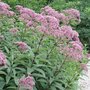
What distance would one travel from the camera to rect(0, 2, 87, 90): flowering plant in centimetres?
501

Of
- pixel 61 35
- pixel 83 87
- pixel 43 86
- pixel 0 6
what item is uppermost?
pixel 0 6

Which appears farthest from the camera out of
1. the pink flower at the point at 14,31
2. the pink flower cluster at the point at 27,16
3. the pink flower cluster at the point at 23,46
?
the pink flower at the point at 14,31

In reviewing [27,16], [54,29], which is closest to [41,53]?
[54,29]

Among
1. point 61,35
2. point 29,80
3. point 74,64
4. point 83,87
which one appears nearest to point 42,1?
point 83,87

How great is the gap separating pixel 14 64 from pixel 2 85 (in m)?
0.37

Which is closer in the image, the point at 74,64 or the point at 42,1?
the point at 74,64

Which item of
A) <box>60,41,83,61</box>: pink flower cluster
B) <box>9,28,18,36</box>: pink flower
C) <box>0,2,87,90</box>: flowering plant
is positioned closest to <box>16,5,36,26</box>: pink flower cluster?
<box>0,2,87,90</box>: flowering plant

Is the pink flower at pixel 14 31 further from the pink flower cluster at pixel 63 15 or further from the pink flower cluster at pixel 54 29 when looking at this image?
the pink flower cluster at pixel 63 15

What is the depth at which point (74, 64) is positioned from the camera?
617 centimetres

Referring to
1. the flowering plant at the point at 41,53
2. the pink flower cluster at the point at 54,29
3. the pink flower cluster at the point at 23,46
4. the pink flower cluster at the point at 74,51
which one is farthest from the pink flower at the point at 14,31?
the pink flower cluster at the point at 74,51

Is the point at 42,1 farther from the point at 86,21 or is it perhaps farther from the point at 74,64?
the point at 74,64

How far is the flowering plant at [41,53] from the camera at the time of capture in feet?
16.4

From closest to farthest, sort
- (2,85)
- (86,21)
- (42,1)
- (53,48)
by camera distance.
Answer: (2,85) → (53,48) → (42,1) → (86,21)

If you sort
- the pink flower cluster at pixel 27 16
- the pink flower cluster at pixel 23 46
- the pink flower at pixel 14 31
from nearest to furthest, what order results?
the pink flower cluster at pixel 23 46 → the pink flower cluster at pixel 27 16 → the pink flower at pixel 14 31
